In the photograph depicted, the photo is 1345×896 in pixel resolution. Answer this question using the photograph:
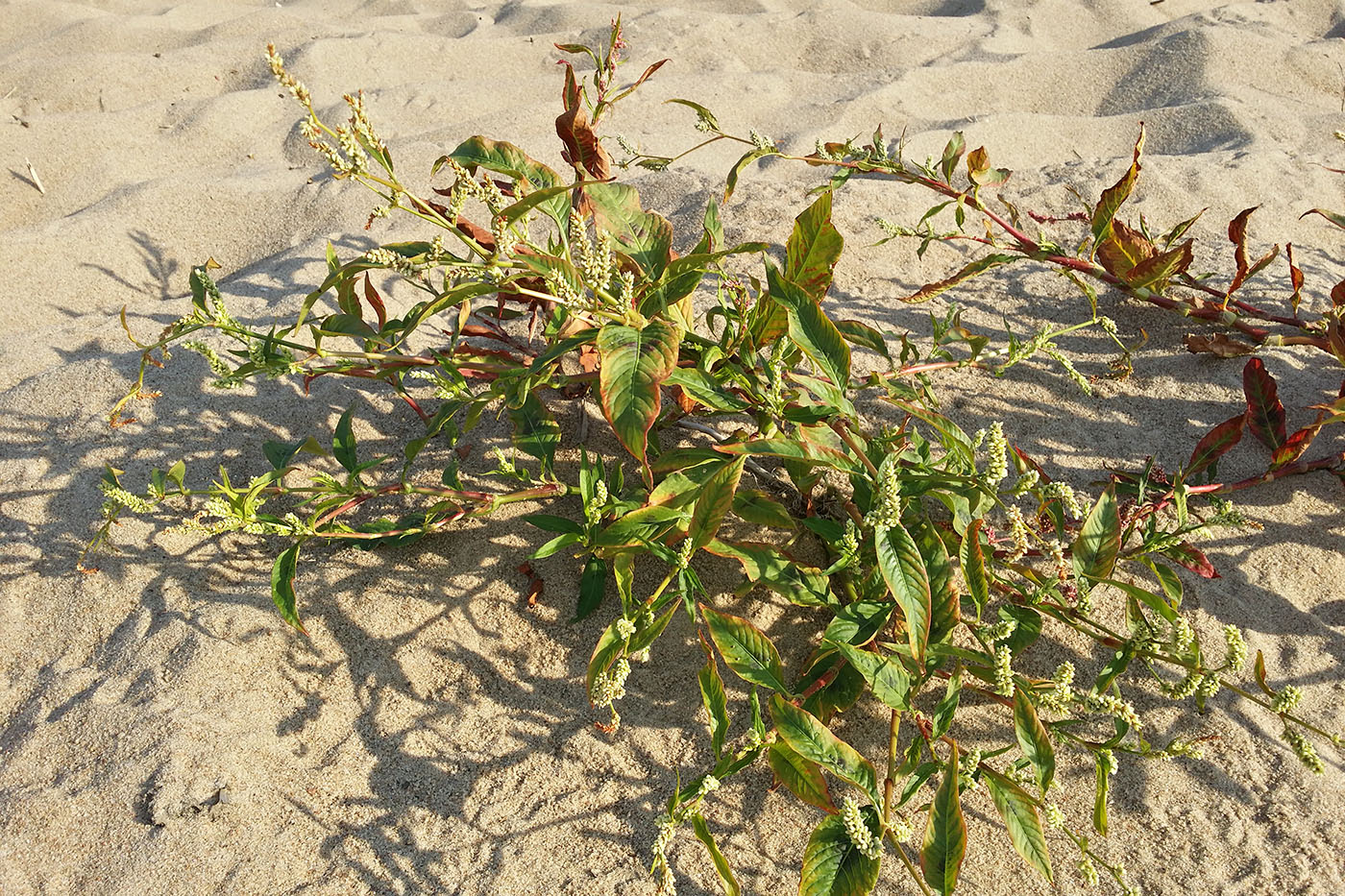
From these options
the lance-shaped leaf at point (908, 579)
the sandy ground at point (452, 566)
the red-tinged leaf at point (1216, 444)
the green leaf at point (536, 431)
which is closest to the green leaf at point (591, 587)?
the sandy ground at point (452, 566)

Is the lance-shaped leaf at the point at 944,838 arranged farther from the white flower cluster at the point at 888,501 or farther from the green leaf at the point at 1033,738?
the white flower cluster at the point at 888,501

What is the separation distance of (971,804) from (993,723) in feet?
0.52

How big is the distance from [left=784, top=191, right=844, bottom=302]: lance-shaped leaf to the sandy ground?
1.86 feet

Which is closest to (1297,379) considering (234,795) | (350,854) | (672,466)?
(672,466)

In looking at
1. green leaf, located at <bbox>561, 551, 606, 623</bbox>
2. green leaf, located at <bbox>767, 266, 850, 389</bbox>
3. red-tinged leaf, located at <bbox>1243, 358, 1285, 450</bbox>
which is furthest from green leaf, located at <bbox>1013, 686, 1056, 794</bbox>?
red-tinged leaf, located at <bbox>1243, 358, 1285, 450</bbox>

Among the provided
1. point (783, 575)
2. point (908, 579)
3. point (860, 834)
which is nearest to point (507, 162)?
point (783, 575)

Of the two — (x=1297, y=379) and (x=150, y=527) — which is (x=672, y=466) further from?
(x=1297, y=379)

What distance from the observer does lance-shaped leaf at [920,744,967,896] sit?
1.16 m

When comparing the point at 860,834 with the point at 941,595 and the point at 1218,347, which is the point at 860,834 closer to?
the point at 941,595

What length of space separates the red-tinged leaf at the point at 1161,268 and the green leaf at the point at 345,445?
1.68 meters

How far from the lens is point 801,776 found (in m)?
1.27

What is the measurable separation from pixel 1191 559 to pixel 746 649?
0.83 m

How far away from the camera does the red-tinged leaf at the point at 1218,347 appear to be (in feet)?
6.57

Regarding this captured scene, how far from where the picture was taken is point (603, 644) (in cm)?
130
